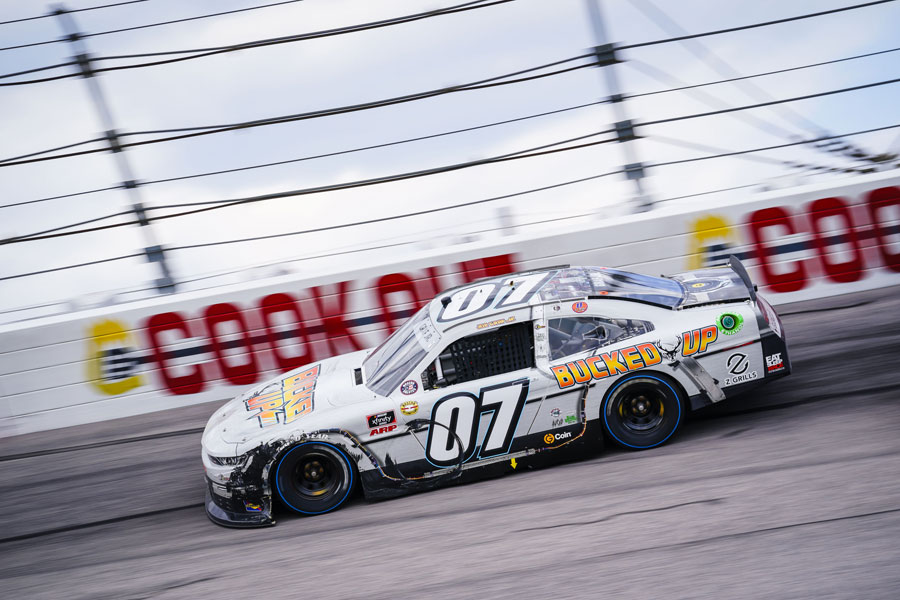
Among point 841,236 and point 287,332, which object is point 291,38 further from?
point 841,236

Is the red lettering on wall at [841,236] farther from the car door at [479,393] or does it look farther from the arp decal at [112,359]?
the arp decal at [112,359]

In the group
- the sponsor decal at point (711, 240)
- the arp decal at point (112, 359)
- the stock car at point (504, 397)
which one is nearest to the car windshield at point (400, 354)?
the stock car at point (504, 397)

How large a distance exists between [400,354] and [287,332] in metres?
2.86

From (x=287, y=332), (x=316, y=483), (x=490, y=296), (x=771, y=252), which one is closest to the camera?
(x=316, y=483)

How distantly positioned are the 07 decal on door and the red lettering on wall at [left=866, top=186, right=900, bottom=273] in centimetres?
492

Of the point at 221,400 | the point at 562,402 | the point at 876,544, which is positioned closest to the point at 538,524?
the point at 562,402

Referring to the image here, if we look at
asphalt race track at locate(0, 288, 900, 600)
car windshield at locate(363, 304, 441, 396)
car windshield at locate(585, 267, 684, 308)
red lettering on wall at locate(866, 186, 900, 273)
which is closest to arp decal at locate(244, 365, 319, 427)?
car windshield at locate(363, 304, 441, 396)

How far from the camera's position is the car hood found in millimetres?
5148

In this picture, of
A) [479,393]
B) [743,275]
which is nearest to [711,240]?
[743,275]

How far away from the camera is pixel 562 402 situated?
5102 millimetres

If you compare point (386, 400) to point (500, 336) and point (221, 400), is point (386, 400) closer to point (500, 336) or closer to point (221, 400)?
point (500, 336)

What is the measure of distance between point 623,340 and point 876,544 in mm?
1973

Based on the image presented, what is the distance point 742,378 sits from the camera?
5.23m

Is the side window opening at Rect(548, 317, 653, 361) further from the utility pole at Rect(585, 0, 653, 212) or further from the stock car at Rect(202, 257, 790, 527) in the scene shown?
the utility pole at Rect(585, 0, 653, 212)
